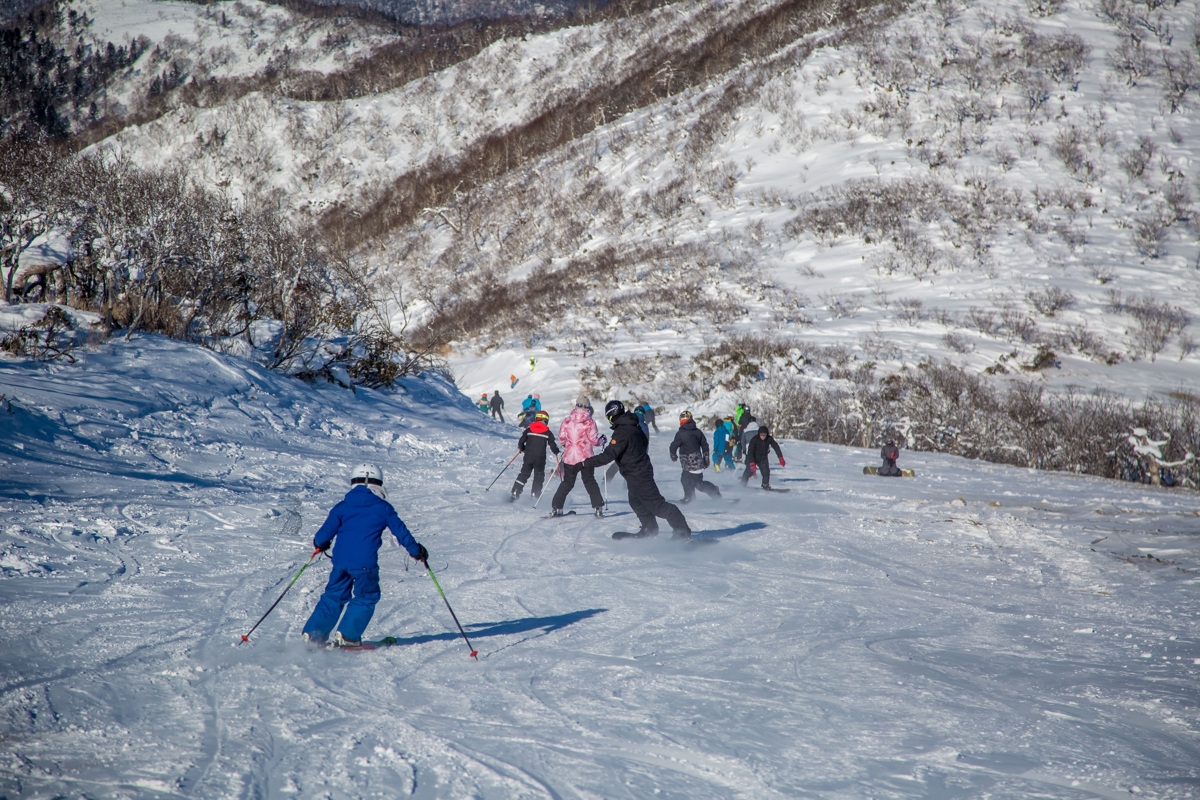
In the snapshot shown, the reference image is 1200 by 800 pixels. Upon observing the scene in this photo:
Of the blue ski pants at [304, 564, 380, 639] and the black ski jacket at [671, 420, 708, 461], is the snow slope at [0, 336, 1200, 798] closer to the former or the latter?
the blue ski pants at [304, 564, 380, 639]

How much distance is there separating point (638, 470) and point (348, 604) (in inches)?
165

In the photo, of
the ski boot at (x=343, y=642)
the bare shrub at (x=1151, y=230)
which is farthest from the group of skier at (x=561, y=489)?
the bare shrub at (x=1151, y=230)

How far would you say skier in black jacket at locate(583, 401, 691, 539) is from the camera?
851 centimetres

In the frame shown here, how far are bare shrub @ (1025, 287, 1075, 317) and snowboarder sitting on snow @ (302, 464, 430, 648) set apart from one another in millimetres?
38325

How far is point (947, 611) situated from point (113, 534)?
27.2ft

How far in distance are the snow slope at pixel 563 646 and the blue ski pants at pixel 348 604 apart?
0.64 feet

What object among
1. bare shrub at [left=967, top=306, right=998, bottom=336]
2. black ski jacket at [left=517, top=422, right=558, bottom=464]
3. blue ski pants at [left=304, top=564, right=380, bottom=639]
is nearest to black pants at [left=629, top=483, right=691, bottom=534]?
black ski jacket at [left=517, top=422, right=558, bottom=464]

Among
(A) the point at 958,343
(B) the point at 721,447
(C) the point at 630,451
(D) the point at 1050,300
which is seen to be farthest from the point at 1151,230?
(C) the point at 630,451

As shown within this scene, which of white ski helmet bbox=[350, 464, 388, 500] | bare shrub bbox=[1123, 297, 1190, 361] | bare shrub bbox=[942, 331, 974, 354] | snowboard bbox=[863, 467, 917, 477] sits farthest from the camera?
bare shrub bbox=[942, 331, 974, 354]

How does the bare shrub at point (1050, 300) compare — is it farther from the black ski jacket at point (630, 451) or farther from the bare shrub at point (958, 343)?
the black ski jacket at point (630, 451)

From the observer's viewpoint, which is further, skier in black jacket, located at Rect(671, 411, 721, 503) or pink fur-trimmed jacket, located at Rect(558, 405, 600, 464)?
skier in black jacket, located at Rect(671, 411, 721, 503)

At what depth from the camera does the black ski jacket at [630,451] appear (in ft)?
27.9

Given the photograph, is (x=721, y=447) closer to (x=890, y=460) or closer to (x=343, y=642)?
(x=890, y=460)

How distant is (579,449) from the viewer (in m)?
10.3
